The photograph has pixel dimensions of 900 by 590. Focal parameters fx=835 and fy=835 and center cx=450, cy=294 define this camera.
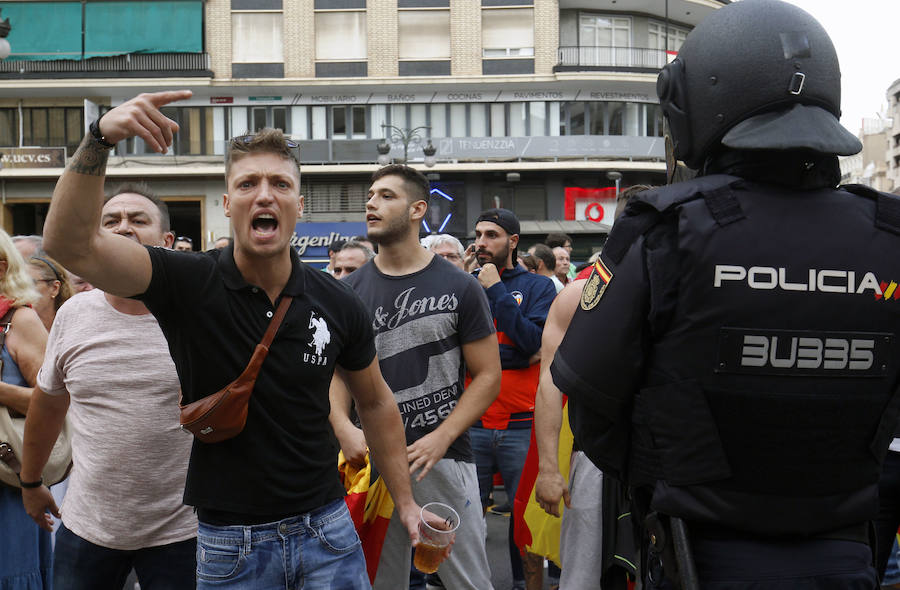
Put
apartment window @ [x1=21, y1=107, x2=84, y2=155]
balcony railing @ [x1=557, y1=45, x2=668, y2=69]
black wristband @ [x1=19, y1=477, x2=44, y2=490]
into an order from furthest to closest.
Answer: apartment window @ [x1=21, y1=107, x2=84, y2=155]
balcony railing @ [x1=557, y1=45, x2=668, y2=69]
black wristband @ [x1=19, y1=477, x2=44, y2=490]

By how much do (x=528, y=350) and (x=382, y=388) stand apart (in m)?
2.50

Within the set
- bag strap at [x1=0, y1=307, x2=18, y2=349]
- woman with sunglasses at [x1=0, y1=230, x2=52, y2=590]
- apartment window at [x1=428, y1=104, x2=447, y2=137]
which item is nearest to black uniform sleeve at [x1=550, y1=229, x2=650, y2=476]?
woman with sunglasses at [x1=0, y1=230, x2=52, y2=590]

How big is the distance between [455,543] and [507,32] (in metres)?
33.4

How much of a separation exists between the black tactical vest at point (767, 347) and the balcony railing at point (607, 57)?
34.3 m

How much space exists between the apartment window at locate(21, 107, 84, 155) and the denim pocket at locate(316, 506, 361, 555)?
36762 mm

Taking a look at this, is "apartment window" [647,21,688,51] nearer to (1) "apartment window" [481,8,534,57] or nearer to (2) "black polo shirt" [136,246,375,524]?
(1) "apartment window" [481,8,534,57]

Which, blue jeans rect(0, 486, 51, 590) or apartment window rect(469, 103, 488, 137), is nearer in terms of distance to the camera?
blue jeans rect(0, 486, 51, 590)

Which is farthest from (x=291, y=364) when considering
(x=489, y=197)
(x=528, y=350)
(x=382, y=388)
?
(x=489, y=197)

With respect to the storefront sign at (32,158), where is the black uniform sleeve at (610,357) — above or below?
below

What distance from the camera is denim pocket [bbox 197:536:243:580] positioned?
2553 mm

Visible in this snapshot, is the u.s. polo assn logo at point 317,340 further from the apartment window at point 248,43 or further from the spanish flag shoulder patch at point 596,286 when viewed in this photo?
the apartment window at point 248,43

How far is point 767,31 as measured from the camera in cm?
211

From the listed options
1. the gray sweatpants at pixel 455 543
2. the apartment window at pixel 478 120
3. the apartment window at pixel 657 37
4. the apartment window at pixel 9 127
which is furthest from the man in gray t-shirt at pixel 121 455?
the apartment window at pixel 9 127

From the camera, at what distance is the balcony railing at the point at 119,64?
3503 cm
